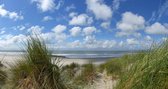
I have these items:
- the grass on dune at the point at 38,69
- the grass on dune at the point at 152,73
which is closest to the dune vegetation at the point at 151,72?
the grass on dune at the point at 152,73

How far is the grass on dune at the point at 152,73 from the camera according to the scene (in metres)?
4.80

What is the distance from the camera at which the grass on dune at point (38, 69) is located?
5918 mm

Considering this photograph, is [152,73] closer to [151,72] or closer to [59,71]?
[151,72]

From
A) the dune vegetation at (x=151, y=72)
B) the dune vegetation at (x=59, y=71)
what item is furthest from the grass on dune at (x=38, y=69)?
the dune vegetation at (x=151, y=72)

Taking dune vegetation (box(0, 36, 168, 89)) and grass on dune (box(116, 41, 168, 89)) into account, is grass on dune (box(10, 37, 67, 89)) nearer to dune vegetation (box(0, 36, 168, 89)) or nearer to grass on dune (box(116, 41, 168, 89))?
dune vegetation (box(0, 36, 168, 89))

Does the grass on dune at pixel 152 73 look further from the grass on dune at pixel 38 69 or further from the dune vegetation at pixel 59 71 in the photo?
the grass on dune at pixel 38 69

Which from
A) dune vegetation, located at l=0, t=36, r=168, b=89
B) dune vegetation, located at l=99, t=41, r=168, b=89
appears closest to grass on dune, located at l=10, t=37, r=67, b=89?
dune vegetation, located at l=0, t=36, r=168, b=89

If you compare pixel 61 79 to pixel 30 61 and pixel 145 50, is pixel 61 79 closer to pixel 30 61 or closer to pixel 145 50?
pixel 30 61

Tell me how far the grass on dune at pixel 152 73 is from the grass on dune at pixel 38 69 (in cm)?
150

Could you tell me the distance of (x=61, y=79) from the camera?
6.26m

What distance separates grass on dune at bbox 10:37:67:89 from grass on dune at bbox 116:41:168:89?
1502 mm

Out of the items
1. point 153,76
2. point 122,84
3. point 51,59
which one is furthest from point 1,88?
point 153,76

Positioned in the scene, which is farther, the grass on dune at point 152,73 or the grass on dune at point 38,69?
the grass on dune at point 38,69

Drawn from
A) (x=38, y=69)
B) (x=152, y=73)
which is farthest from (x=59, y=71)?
(x=152, y=73)
